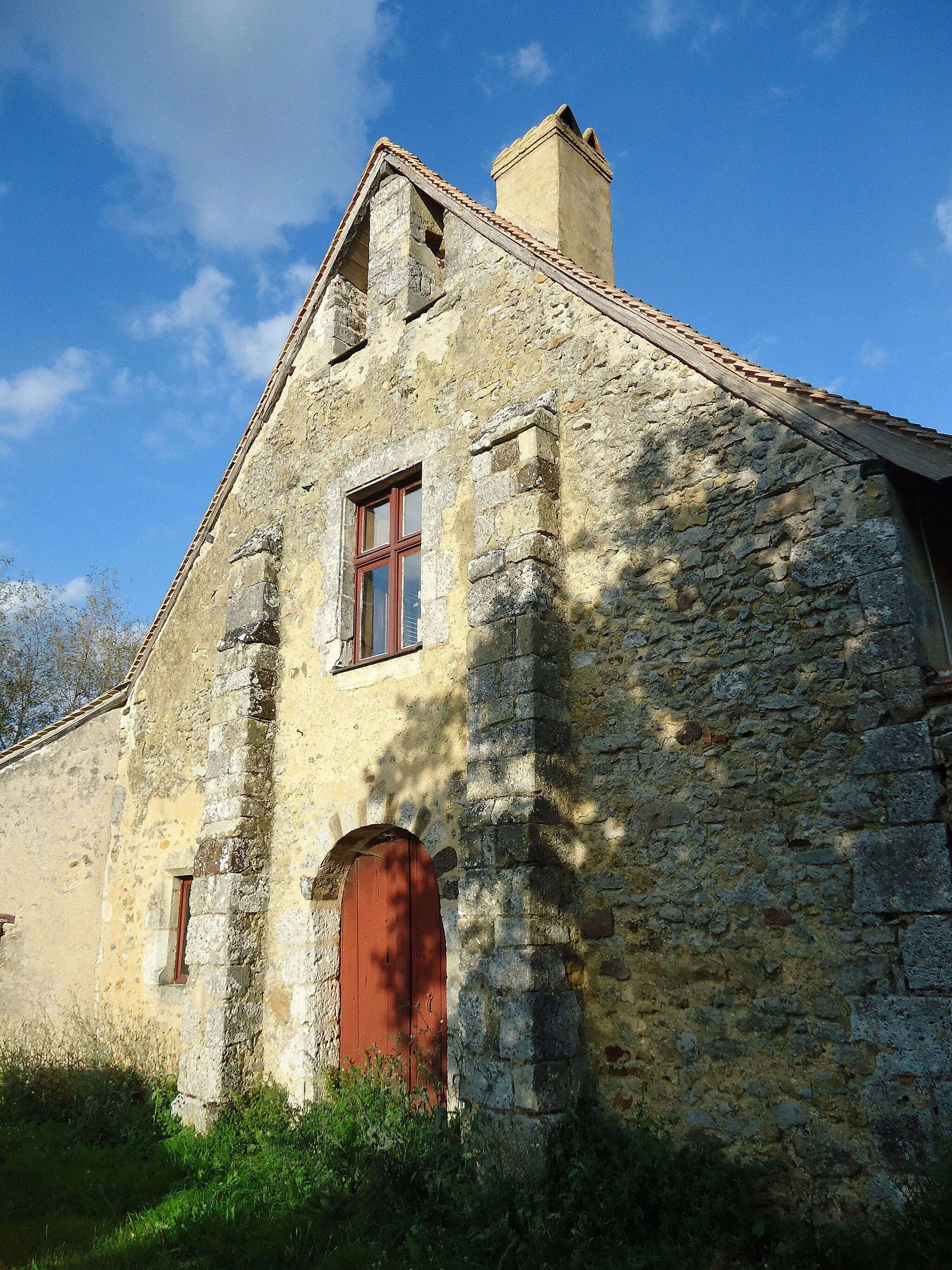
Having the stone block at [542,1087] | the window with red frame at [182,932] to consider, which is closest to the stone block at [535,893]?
the stone block at [542,1087]

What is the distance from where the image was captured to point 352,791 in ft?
20.2

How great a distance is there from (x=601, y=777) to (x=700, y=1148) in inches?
70.4

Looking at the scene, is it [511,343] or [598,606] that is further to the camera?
[511,343]

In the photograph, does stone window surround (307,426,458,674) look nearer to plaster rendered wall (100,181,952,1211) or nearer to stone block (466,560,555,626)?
plaster rendered wall (100,181,952,1211)

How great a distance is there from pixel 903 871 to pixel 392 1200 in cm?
299

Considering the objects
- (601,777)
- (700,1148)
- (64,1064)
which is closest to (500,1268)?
(700,1148)

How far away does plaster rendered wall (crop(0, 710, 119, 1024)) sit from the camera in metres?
8.05

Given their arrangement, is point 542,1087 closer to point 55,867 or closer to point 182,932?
point 182,932

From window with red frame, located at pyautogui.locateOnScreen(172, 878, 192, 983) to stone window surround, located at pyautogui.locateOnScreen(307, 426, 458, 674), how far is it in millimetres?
2584

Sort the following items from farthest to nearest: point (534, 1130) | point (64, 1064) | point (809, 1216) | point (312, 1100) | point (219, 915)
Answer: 1. point (64, 1064)
2. point (219, 915)
3. point (312, 1100)
4. point (534, 1130)
5. point (809, 1216)

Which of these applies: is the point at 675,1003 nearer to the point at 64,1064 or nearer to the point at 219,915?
the point at 219,915

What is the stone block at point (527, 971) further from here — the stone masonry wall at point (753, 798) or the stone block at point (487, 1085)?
the stone block at point (487, 1085)

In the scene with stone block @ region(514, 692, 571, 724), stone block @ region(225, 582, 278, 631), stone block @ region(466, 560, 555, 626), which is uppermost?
stone block @ region(225, 582, 278, 631)

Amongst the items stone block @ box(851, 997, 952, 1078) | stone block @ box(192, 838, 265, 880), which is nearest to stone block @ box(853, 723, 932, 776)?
stone block @ box(851, 997, 952, 1078)
